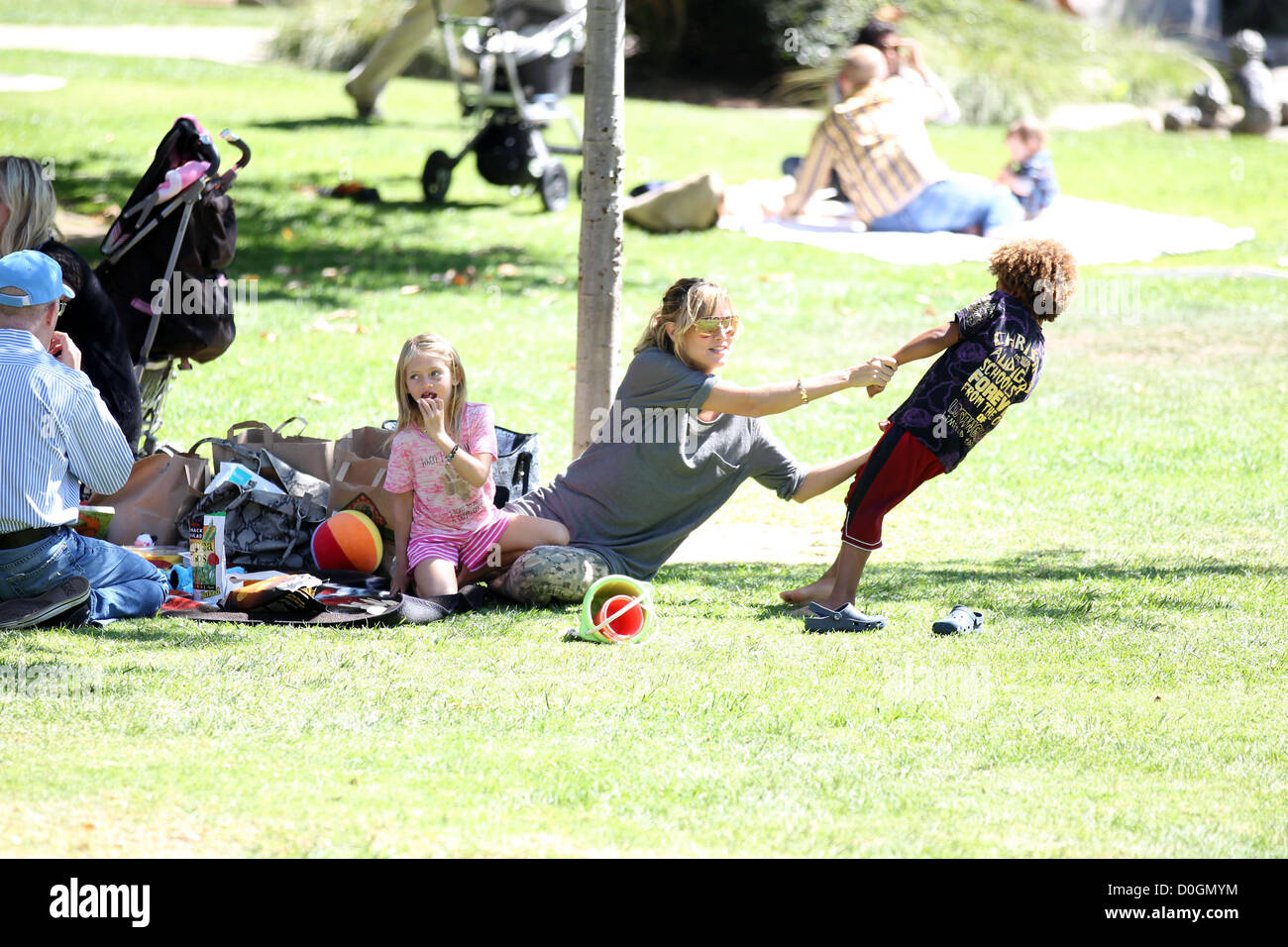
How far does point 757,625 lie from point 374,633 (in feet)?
4.74

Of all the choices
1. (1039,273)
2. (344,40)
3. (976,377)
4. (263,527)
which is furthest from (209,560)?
(344,40)

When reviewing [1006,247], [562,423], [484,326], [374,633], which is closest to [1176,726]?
[1006,247]

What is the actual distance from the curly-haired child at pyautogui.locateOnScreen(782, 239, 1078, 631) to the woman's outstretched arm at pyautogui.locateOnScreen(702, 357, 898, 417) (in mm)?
82

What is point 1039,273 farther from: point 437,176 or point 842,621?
point 437,176

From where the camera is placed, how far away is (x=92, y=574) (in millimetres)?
5598

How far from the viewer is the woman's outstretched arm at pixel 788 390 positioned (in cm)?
577

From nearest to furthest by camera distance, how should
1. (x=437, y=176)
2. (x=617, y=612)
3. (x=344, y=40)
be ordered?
(x=617, y=612) → (x=437, y=176) → (x=344, y=40)

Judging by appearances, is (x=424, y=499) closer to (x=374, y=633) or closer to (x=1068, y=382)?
(x=374, y=633)

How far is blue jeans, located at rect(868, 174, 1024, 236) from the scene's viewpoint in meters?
14.0

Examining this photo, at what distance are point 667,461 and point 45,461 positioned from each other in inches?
91.8

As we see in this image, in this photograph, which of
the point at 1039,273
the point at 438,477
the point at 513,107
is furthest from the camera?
the point at 513,107

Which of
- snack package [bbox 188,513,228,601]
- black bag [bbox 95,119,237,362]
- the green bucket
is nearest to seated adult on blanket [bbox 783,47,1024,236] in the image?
black bag [bbox 95,119,237,362]

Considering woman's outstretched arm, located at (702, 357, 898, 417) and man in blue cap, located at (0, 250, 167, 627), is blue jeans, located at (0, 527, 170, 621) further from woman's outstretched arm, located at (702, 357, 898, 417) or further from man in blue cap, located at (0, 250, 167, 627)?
woman's outstretched arm, located at (702, 357, 898, 417)
